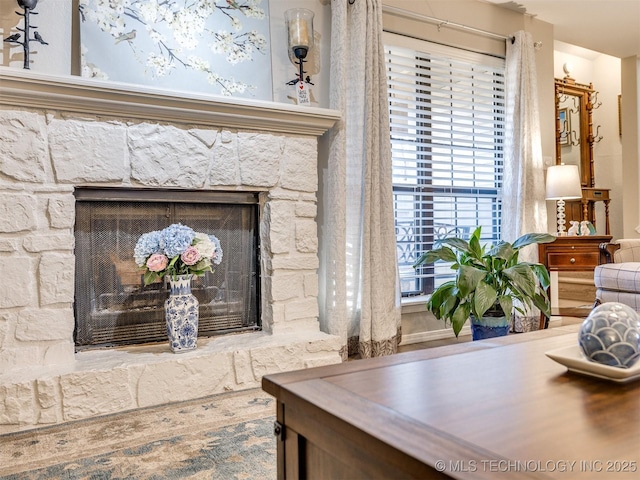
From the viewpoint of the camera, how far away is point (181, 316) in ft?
7.61

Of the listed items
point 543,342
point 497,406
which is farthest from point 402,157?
point 497,406

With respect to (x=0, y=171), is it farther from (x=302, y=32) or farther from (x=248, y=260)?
(x=302, y=32)

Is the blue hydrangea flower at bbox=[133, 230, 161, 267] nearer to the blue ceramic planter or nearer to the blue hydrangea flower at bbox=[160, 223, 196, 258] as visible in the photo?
the blue hydrangea flower at bbox=[160, 223, 196, 258]

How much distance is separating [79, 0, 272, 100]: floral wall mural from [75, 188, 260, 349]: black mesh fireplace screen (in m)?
0.57

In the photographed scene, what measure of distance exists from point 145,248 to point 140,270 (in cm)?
21

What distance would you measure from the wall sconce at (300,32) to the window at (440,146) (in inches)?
29.7

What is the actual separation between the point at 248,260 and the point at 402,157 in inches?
54.0

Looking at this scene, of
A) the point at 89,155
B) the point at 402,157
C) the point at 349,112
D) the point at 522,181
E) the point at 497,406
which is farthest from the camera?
the point at 522,181

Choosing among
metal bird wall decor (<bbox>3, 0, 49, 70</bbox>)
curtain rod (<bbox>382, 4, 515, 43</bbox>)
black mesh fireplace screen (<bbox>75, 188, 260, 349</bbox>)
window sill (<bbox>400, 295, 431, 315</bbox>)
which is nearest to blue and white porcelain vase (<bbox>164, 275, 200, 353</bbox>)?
black mesh fireplace screen (<bbox>75, 188, 260, 349</bbox>)

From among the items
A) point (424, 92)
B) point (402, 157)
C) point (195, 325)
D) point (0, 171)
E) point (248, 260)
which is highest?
point (424, 92)

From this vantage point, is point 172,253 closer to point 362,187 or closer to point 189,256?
point 189,256

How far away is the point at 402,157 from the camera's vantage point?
11.2 feet

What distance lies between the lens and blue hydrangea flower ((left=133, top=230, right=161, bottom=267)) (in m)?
2.27

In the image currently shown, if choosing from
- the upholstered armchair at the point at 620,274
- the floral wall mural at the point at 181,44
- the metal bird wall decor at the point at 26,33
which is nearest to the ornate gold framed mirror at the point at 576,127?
the upholstered armchair at the point at 620,274
